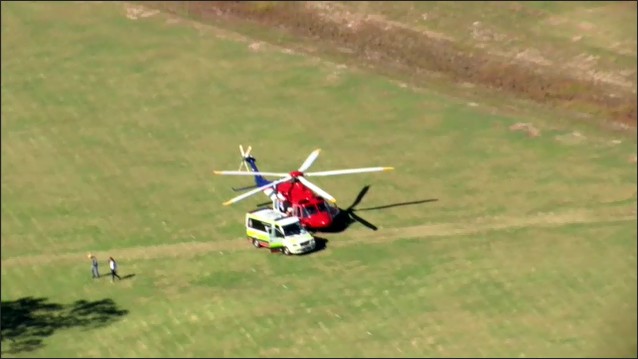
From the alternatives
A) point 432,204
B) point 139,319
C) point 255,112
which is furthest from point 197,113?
point 139,319

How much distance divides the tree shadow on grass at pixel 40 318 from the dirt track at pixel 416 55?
126ft

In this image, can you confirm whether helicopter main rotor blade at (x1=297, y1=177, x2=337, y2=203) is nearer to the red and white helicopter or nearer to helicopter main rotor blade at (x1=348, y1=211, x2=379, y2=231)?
the red and white helicopter

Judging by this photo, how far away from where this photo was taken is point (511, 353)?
166 ft

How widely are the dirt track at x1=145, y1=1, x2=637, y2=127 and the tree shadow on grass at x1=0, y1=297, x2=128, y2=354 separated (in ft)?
126

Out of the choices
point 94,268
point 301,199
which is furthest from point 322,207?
point 94,268

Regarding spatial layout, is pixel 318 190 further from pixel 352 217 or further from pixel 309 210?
pixel 352 217

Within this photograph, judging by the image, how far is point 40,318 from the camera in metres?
55.7

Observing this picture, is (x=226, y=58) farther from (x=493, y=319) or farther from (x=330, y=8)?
(x=493, y=319)

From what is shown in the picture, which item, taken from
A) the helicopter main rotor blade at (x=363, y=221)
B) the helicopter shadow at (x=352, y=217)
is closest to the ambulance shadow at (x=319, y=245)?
the helicopter shadow at (x=352, y=217)

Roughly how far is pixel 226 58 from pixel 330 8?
10914 millimetres

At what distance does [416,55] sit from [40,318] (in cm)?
4319

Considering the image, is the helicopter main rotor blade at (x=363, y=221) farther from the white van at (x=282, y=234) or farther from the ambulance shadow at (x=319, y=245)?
the white van at (x=282, y=234)

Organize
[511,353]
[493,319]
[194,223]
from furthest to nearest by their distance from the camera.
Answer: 1. [194,223]
2. [493,319]
3. [511,353]

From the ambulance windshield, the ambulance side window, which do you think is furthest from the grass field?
the ambulance windshield
